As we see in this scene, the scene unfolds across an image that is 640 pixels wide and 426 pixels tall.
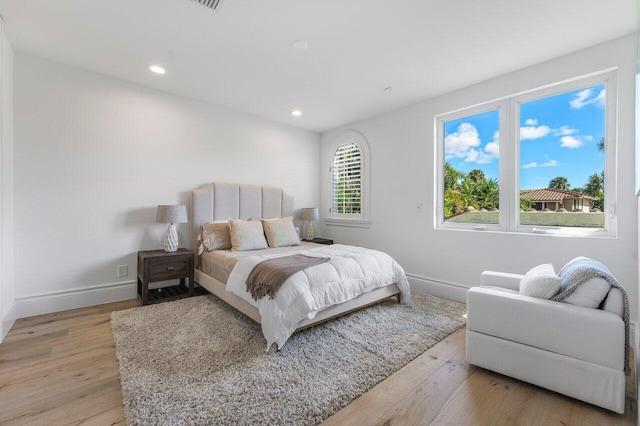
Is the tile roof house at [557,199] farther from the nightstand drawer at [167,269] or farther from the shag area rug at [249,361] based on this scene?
the nightstand drawer at [167,269]

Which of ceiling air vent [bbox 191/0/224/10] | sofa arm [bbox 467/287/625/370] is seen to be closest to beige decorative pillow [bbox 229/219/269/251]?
ceiling air vent [bbox 191/0/224/10]

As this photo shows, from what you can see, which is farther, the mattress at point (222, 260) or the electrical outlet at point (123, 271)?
the electrical outlet at point (123, 271)

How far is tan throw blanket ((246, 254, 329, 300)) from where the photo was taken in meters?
2.25

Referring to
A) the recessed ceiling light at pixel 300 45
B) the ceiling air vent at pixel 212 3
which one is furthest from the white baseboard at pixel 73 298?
the recessed ceiling light at pixel 300 45

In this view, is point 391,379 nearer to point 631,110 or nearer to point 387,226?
point 387,226

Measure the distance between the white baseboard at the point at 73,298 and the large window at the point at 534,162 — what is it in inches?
159

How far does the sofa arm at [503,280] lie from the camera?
2307 mm

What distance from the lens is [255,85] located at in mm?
3340

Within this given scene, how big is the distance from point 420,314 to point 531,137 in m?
2.23

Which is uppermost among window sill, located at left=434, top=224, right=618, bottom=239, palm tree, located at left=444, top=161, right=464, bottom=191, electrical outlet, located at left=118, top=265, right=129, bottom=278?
palm tree, located at left=444, top=161, right=464, bottom=191

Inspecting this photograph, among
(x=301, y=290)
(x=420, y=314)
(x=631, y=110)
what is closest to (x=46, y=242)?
(x=301, y=290)

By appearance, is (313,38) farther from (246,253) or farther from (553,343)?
(553,343)

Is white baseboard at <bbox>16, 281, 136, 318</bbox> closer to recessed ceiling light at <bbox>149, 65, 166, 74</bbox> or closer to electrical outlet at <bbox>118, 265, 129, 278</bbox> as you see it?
electrical outlet at <bbox>118, 265, 129, 278</bbox>

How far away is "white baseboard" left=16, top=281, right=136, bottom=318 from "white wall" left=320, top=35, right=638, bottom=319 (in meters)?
3.17
